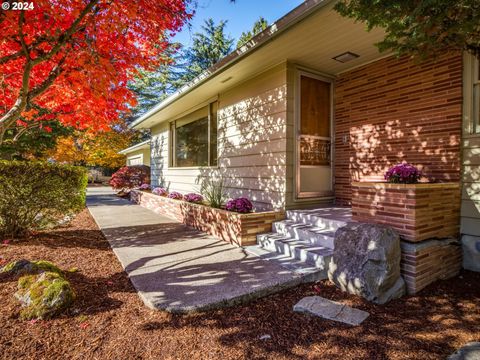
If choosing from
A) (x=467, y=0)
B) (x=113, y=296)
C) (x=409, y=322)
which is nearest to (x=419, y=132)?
(x=467, y=0)

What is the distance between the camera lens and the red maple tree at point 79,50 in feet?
11.0

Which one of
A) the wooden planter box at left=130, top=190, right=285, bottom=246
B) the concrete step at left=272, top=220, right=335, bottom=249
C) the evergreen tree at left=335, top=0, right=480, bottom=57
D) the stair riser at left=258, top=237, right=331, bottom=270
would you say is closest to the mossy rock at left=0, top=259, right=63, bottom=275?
the wooden planter box at left=130, top=190, right=285, bottom=246

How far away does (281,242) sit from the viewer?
12.8 feet

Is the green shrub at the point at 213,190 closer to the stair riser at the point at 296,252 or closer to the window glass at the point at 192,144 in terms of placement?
the window glass at the point at 192,144

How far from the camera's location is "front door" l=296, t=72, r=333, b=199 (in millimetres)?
4910

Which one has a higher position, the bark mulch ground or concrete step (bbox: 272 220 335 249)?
concrete step (bbox: 272 220 335 249)

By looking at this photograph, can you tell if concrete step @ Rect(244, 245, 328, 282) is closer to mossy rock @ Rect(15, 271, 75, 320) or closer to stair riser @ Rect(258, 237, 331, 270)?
stair riser @ Rect(258, 237, 331, 270)

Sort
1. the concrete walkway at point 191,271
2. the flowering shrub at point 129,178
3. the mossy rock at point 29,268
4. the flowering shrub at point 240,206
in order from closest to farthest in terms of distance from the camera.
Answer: the concrete walkway at point 191,271
the mossy rock at point 29,268
the flowering shrub at point 240,206
the flowering shrub at point 129,178

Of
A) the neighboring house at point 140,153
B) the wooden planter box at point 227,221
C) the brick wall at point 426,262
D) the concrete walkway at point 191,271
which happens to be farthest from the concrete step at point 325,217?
the neighboring house at point 140,153

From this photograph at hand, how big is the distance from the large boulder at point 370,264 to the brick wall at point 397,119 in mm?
1677

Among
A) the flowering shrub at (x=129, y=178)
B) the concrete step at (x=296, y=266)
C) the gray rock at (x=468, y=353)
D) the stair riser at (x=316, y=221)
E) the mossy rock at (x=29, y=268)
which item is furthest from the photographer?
the flowering shrub at (x=129, y=178)

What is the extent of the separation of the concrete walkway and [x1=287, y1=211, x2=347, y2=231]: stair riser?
1013 mm

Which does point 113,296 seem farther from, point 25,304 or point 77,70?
point 77,70

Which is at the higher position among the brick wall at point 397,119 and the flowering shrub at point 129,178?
the brick wall at point 397,119
